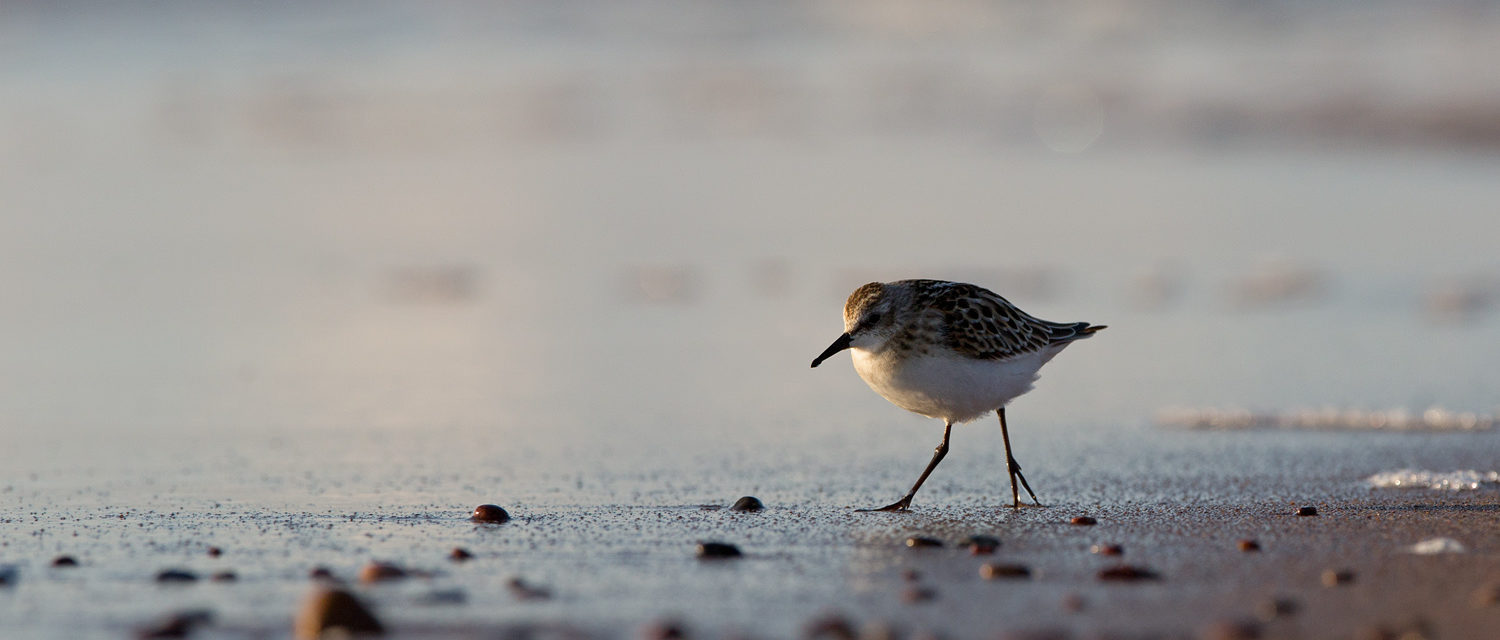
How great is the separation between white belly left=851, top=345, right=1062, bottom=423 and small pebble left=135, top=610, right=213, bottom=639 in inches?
83.3

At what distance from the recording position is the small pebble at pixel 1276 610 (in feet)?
10.9

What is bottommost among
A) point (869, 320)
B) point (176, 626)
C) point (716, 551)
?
point (176, 626)

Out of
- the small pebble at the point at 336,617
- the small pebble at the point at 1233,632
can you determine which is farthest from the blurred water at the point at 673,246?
the small pebble at the point at 1233,632

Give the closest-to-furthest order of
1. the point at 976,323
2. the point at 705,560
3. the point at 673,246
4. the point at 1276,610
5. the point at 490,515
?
the point at 1276,610, the point at 705,560, the point at 490,515, the point at 976,323, the point at 673,246

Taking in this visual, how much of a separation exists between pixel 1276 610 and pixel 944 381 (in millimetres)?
1481

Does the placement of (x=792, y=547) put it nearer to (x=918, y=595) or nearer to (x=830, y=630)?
(x=918, y=595)

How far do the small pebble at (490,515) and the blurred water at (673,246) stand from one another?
10.5 inches

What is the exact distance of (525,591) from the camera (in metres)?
3.55

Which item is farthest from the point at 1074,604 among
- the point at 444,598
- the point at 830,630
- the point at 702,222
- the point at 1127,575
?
the point at 702,222

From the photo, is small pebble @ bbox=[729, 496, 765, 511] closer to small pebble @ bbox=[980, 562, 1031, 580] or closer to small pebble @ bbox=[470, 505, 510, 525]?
small pebble @ bbox=[470, 505, 510, 525]

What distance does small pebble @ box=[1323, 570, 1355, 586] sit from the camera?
3600 millimetres

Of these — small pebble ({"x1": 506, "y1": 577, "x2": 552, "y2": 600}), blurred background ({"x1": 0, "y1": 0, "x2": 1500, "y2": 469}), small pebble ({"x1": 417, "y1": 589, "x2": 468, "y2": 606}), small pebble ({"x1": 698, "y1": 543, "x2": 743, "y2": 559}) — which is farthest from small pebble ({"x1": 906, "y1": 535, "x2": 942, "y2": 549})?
blurred background ({"x1": 0, "y1": 0, "x2": 1500, "y2": 469})

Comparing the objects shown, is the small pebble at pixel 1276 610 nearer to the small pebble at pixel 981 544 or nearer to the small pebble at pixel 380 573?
the small pebble at pixel 981 544

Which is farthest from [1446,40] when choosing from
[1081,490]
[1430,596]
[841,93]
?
[1430,596]
